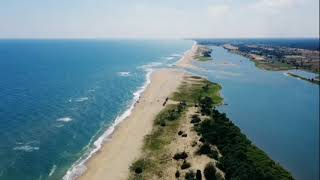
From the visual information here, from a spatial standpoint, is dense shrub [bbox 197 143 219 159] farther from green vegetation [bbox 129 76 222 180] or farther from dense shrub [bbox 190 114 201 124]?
dense shrub [bbox 190 114 201 124]

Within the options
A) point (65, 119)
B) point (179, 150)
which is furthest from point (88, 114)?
point (179, 150)

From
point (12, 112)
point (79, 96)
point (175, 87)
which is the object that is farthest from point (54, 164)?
point (175, 87)

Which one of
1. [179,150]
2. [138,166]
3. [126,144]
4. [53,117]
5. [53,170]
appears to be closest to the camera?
[53,170]

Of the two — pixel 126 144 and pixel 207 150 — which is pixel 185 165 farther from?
pixel 126 144

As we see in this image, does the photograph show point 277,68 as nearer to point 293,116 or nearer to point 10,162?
point 293,116

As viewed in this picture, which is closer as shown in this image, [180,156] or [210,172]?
[210,172]

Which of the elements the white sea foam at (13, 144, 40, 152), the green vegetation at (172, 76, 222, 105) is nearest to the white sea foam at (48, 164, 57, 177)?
the white sea foam at (13, 144, 40, 152)
